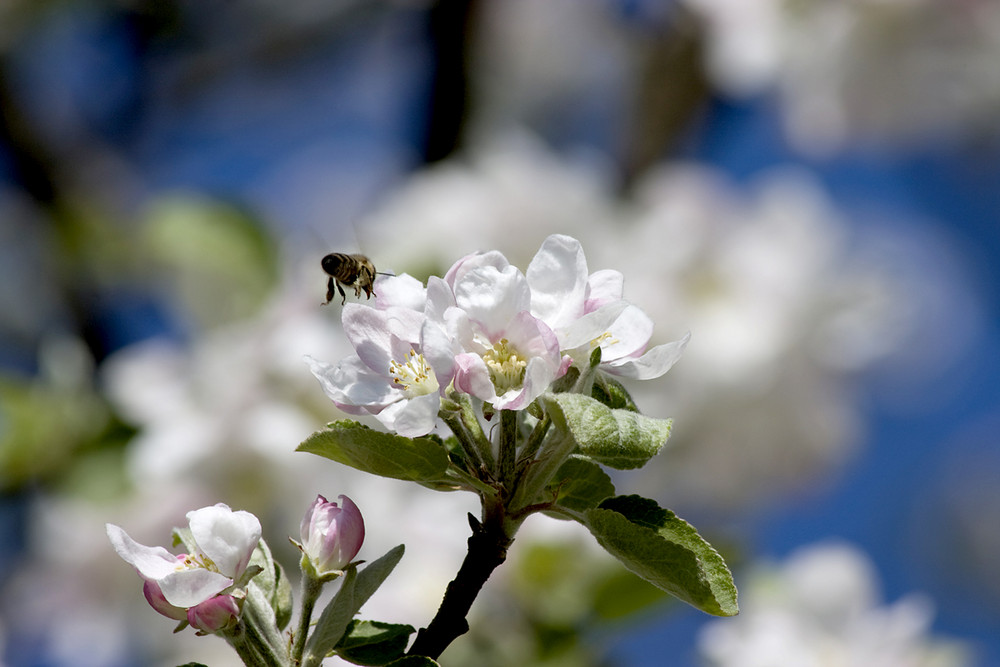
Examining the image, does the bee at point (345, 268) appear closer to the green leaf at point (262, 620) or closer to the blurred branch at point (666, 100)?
the green leaf at point (262, 620)

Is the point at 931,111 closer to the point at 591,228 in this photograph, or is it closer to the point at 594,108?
the point at 591,228

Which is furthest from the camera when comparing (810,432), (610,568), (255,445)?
(810,432)

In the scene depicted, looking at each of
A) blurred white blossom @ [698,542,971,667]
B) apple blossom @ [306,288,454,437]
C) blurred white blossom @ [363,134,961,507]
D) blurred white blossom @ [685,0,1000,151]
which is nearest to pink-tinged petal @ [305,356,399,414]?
apple blossom @ [306,288,454,437]

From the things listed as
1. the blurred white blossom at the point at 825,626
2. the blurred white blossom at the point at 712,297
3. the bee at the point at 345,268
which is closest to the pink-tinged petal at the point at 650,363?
the bee at the point at 345,268

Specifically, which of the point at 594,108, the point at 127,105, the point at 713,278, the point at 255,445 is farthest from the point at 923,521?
the point at 255,445

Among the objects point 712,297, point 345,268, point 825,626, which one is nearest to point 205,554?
point 345,268

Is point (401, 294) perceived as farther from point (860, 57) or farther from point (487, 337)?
point (860, 57)

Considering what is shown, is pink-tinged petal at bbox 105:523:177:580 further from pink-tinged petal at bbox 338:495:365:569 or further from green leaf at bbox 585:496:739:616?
green leaf at bbox 585:496:739:616
